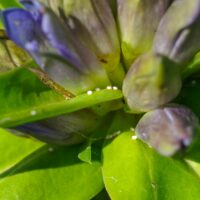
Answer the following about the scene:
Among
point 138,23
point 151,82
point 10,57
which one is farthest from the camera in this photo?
point 10,57

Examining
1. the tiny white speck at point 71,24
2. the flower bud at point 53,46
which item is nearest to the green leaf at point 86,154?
the flower bud at point 53,46

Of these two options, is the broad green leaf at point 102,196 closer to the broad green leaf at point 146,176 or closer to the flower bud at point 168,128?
the broad green leaf at point 146,176

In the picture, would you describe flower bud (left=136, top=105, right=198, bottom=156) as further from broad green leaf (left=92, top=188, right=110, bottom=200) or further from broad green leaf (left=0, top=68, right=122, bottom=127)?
broad green leaf (left=92, top=188, right=110, bottom=200)

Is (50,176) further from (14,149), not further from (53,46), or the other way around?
(53,46)

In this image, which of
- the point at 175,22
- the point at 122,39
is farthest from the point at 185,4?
the point at 122,39

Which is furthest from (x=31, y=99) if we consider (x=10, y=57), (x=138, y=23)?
(x=138, y=23)
